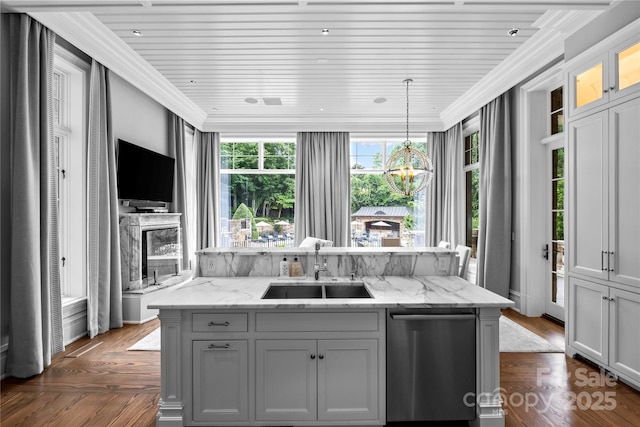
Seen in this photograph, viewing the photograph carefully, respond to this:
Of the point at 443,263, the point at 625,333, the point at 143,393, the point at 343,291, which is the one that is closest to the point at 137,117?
the point at 143,393

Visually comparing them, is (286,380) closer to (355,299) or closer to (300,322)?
(300,322)

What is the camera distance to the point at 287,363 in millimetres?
2043

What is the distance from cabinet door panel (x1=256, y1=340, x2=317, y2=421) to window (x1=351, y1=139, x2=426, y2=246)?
528 centimetres

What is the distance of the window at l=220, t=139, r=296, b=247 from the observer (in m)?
7.25

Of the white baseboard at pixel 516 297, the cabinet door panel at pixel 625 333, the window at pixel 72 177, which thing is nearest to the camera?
the cabinet door panel at pixel 625 333

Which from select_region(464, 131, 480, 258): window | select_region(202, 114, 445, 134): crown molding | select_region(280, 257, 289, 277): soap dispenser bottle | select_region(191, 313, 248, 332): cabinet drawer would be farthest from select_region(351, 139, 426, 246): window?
select_region(191, 313, 248, 332): cabinet drawer

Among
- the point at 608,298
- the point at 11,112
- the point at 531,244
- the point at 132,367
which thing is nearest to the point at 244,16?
the point at 11,112

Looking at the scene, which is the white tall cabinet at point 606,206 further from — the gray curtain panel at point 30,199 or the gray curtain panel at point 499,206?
the gray curtain panel at point 30,199

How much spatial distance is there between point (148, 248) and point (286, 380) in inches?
133

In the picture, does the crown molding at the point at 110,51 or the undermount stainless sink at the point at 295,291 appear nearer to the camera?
the undermount stainless sink at the point at 295,291

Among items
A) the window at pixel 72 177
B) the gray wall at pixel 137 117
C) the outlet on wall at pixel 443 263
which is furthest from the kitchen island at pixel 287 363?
the gray wall at pixel 137 117

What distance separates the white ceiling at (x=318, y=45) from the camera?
294 centimetres

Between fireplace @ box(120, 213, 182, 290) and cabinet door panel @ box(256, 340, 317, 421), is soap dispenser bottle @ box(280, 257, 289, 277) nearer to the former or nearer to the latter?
cabinet door panel @ box(256, 340, 317, 421)

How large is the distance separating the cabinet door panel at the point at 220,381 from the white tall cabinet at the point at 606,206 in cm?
270
